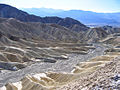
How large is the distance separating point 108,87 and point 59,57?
64614mm

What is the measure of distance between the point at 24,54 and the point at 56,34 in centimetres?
7437

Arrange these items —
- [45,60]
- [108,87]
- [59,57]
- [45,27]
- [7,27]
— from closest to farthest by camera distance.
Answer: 1. [108,87]
2. [45,60]
3. [59,57]
4. [7,27]
5. [45,27]

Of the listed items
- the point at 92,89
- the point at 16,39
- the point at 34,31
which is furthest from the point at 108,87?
the point at 34,31

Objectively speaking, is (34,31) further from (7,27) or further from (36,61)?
(36,61)

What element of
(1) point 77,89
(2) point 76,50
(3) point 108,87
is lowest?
(2) point 76,50

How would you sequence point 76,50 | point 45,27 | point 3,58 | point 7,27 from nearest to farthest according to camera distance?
point 3,58
point 76,50
point 7,27
point 45,27

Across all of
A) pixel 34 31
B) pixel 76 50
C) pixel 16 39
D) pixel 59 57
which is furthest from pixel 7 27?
pixel 59 57

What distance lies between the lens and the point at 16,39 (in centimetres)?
10319

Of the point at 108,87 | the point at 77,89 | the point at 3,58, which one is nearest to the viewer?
the point at 108,87

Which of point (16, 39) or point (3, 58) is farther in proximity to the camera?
point (16, 39)

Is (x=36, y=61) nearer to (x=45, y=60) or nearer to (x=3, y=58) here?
(x=45, y=60)

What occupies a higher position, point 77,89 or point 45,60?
point 77,89

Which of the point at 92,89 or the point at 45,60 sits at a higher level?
the point at 92,89

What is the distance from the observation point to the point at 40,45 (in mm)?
100812
